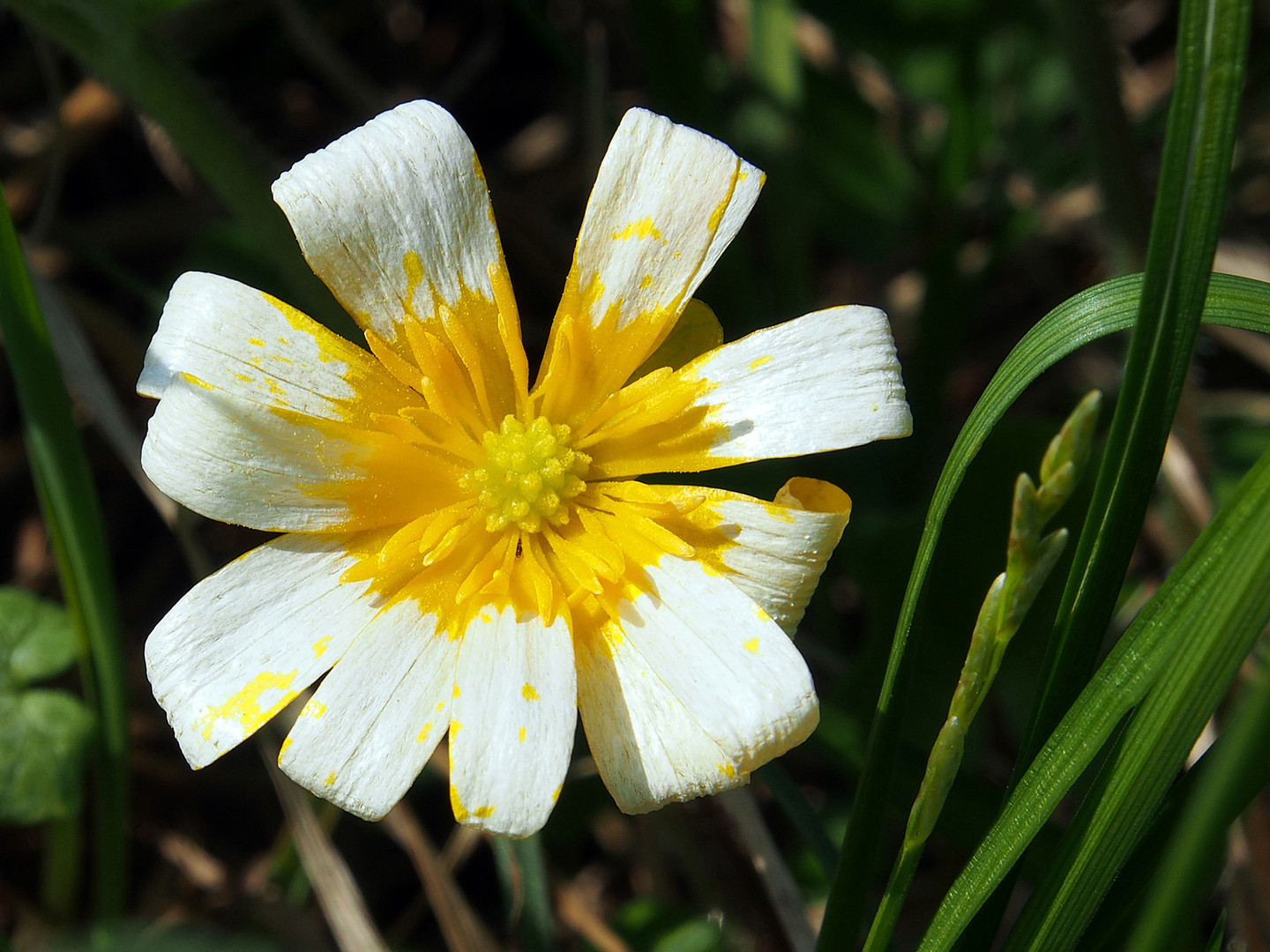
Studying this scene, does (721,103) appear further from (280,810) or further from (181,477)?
(280,810)

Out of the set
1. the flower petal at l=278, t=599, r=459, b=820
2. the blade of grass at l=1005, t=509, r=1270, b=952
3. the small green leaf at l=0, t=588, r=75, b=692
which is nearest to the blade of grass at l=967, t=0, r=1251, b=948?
the blade of grass at l=1005, t=509, r=1270, b=952

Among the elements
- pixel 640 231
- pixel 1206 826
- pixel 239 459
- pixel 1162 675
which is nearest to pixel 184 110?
pixel 239 459

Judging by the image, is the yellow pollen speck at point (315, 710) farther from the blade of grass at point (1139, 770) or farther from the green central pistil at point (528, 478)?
the blade of grass at point (1139, 770)

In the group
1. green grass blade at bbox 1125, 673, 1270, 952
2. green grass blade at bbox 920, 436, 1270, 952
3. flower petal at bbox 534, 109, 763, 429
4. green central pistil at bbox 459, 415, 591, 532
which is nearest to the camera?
green grass blade at bbox 1125, 673, 1270, 952

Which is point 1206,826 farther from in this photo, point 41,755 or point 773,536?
point 41,755

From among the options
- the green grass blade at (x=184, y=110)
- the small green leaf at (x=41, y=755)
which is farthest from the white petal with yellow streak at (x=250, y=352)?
the small green leaf at (x=41, y=755)

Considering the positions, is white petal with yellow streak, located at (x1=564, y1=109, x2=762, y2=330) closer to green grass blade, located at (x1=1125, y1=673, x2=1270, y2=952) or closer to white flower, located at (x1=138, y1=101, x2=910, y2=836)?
white flower, located at (x1=138, y1=101, x2=910, y2=836)
